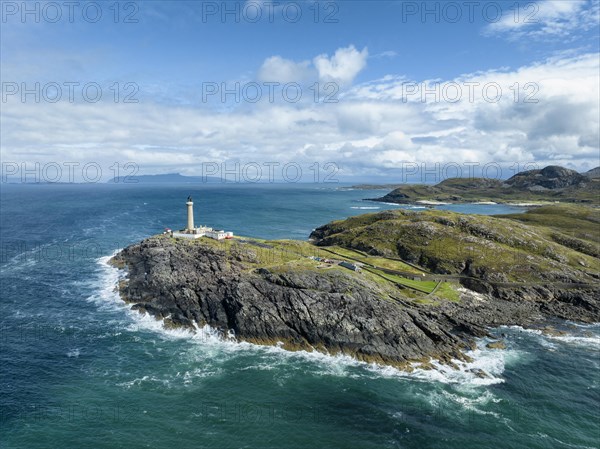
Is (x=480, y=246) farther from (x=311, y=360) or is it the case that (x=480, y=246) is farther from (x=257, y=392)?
(x=257, y=392)

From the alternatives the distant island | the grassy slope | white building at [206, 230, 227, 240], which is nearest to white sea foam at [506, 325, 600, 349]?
the distant island

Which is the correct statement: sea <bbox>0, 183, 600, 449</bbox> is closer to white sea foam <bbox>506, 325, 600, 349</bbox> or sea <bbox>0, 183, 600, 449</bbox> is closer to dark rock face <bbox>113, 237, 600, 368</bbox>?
white sea foam <bbox>506, 325, 600, 349</bbox>

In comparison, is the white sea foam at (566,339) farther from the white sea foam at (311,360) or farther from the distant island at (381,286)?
the white sea foam at (311,360)

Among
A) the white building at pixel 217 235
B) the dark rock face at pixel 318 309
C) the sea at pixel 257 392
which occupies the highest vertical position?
the white building at pixel 217 235

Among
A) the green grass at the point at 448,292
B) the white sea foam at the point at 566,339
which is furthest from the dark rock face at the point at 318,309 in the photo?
the white sea foam at the point at 566,339

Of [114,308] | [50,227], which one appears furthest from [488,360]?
[50,227]

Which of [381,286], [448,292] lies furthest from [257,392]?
[448,292]

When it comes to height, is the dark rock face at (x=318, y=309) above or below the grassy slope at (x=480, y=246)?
below
